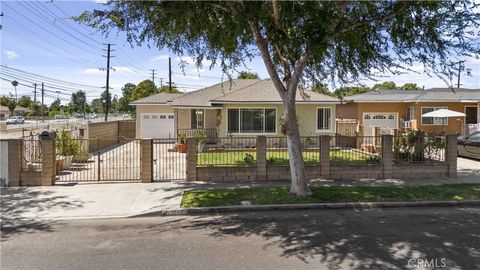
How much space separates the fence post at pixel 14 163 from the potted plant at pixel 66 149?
2962 mm

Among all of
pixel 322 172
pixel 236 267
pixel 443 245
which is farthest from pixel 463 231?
pixel 322 172

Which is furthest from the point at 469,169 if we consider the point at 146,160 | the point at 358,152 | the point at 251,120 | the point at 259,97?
the point at 146,160

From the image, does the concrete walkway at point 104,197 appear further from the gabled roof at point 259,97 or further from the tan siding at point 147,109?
the tan siding at point 147,109

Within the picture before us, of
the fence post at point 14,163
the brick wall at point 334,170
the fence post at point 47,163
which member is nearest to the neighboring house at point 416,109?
the brick wall at point 334,170

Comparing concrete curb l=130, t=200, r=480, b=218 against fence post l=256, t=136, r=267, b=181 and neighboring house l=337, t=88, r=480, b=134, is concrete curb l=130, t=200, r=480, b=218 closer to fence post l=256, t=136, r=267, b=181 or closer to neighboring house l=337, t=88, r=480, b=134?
fence post l=256, t=136, r=267, b=181

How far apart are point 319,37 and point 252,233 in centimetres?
437

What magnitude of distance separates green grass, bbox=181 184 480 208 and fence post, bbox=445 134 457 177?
180cm

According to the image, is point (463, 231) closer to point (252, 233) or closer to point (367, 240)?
point (367, 240)

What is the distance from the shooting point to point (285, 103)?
31.4 feet

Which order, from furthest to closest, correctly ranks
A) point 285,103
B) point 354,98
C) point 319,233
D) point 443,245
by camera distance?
1. point 354,98
2. point 285,103
3. point 319,233
4. point 443,245

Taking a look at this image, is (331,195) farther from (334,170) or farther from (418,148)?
(418,148)

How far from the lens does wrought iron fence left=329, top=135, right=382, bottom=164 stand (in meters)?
12.8

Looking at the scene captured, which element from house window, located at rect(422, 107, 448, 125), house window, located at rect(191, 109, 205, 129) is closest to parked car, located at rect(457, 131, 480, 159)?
house window, located at rect(422, 107, 448, 125)

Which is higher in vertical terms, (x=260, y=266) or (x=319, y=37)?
(x=319, y=37)
